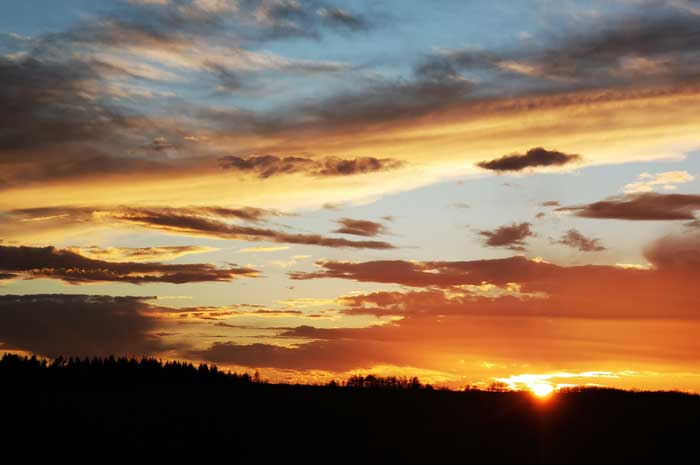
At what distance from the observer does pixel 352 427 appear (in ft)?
178

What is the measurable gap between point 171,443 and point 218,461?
12.6ft

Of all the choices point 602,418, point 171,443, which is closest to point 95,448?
point 171,443

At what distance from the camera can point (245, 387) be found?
234 ft

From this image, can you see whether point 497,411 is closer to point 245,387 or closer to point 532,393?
point 532,393

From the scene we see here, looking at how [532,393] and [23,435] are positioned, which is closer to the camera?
[23,435]

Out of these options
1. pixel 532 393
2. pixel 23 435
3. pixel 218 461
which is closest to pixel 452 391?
pixel 532 393

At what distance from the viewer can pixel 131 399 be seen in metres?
64.6

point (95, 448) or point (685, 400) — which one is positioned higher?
point (685, 400)

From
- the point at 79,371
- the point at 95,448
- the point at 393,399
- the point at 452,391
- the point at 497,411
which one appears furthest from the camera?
the point at 79,371

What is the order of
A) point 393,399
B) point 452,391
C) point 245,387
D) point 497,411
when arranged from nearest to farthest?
1. point 497,411
2. point 393,399
3. point 452,391
4. point 245,387

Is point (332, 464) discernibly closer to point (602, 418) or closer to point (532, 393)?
point (602, 418)

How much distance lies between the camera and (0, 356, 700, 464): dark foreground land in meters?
48.8

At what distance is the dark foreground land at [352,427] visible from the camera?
48781 millimetres

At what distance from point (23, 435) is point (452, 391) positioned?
3004 centimetres
